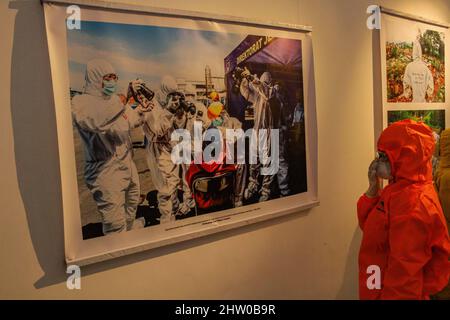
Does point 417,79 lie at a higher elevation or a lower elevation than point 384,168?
higher

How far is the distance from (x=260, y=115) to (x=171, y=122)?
1.35ft

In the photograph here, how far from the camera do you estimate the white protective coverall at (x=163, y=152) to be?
117 centimetres

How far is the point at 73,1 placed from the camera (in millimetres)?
1011

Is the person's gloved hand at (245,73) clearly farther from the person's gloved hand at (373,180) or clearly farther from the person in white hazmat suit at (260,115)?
the person's gloved hand at (373,180)

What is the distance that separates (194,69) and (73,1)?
440mm

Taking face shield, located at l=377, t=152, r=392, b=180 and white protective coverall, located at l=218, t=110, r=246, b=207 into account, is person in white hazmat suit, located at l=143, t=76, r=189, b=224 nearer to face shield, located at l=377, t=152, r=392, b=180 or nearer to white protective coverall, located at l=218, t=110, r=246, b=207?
white protective coverall, located at l=218, t=110, r=246, b=207

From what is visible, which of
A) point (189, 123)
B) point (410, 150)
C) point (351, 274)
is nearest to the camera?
point (410, 150)

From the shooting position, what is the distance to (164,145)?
1.20 meters

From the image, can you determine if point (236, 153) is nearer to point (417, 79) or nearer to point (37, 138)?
point (37, 138)

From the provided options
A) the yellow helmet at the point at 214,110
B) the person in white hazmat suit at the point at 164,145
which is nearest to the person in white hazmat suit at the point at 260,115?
the yellow helmet at the point at 214,110

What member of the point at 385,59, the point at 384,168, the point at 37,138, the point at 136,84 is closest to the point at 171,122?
the point at 136,84

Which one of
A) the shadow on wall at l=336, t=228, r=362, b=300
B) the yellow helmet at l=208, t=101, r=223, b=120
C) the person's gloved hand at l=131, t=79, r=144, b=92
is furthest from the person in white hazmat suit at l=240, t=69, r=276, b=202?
the shadow on wall at l=336, t=228, r=362, b=300
